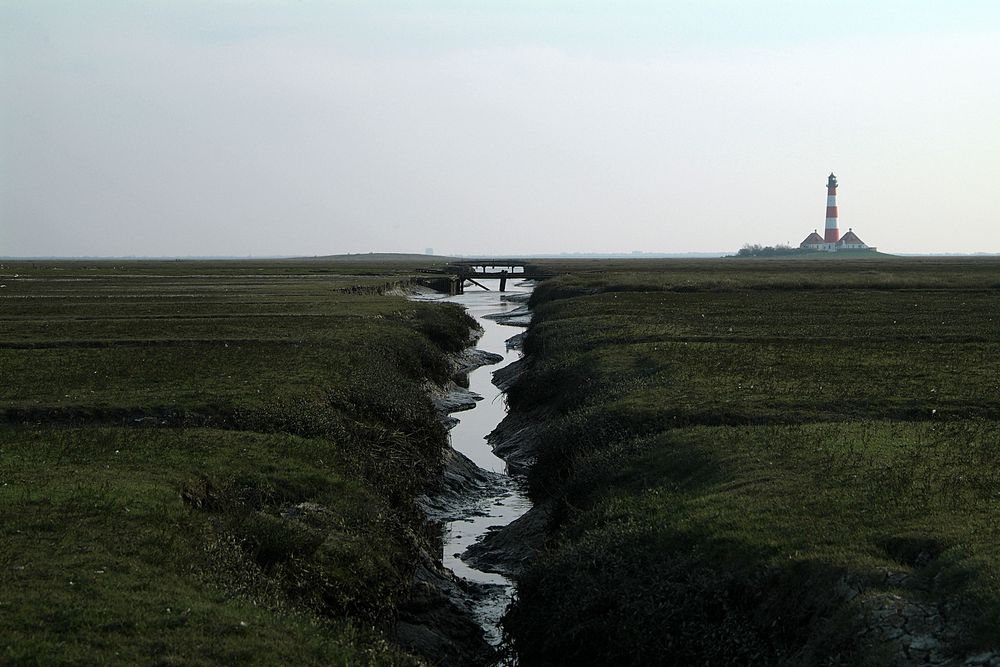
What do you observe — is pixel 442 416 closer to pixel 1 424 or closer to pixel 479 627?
pixel 1 424

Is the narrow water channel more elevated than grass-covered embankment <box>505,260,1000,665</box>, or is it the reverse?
grass-covered embankment <box>505,260,1000,665</box>

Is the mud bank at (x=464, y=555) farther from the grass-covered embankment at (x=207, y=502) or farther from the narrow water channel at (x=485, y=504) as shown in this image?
the grass-covered embankment at (x=207, y=502)

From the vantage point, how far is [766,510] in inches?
661

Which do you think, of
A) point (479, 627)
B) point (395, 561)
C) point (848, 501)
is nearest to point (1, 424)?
point (395, 561)

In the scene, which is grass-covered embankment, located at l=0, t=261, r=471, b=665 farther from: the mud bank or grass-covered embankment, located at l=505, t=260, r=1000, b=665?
grass-covered embankment, located at l=505, t=260, r=1000, b=665

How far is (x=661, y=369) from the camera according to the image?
109ft

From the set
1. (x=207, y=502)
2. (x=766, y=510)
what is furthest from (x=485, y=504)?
(x=766, y=510)

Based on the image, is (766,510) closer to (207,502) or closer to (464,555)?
(464,555)

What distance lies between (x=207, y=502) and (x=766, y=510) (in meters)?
10.7

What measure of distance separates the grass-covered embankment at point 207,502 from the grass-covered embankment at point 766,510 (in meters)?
3.58

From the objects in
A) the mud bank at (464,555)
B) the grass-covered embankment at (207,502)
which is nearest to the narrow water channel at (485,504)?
the mud bank at (464,555)

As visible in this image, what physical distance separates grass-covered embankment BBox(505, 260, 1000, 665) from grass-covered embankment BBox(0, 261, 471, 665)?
3.58 metres

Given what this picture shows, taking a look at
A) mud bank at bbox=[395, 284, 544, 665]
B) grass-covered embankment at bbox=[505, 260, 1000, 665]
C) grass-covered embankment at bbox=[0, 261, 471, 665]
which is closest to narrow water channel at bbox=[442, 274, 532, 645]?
mud bank at bbox=[395, 284, 544, 665]

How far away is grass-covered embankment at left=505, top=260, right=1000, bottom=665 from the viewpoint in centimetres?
1313
